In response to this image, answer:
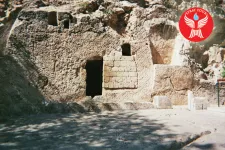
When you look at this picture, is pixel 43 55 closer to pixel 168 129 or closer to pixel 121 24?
pixel 121 24

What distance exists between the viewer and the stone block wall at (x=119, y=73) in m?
7.44

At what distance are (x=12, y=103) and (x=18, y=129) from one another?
5.92 feet

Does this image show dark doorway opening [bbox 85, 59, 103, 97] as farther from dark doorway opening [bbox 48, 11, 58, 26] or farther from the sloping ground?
the sloping ground

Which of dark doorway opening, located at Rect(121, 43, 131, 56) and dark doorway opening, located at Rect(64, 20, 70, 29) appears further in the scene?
dark doorway opening, located at Rect(121, 43, 131, 56)

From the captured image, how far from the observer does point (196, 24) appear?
1018 centimetres

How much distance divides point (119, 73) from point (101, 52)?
103 centimetres

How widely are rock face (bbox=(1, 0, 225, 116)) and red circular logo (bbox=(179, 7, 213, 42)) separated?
804 mm

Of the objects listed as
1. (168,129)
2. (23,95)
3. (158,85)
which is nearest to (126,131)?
(168,129)

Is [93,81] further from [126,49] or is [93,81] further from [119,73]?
[119,73]

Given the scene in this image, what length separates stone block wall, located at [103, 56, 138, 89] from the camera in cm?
744

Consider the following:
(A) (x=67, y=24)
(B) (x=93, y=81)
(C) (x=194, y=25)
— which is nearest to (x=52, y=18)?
(A) (x=67, y=24)

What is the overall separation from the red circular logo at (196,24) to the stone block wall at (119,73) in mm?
3456

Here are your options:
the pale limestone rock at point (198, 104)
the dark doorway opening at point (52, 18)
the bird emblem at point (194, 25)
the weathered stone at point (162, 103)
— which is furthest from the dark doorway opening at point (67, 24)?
the bird emblem at point (194, 25)

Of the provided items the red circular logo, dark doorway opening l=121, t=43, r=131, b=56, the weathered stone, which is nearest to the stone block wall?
dark doorway opening l=121, t=43, r=131, b=56
